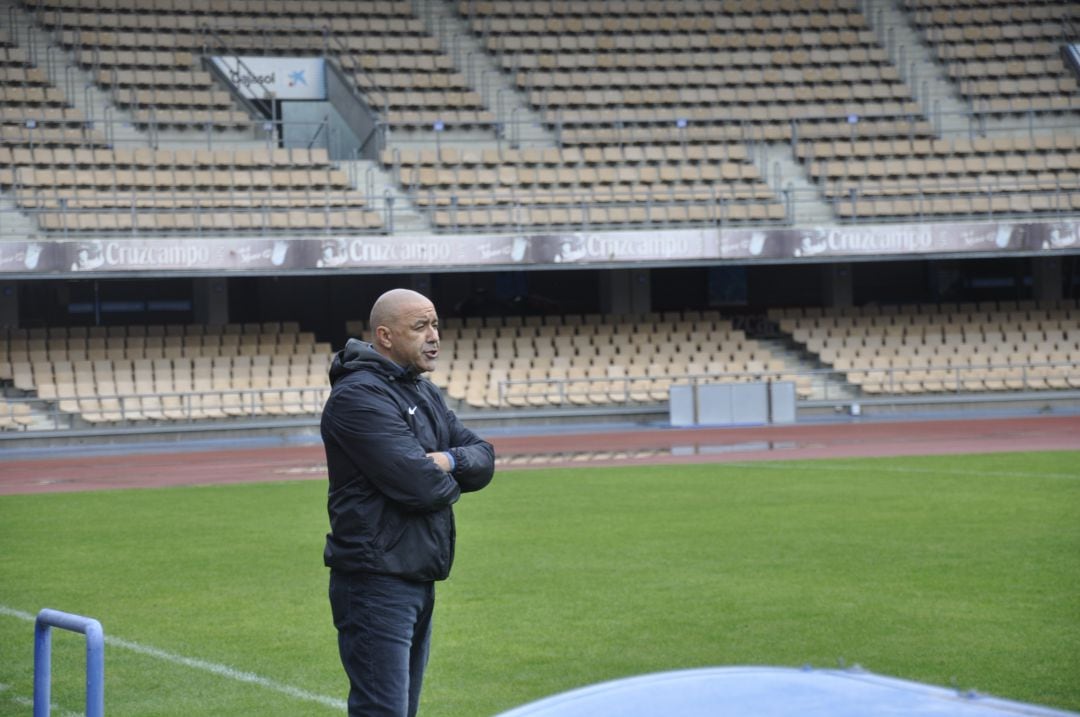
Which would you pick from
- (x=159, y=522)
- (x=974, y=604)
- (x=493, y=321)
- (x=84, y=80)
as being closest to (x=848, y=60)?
(x=493, y=321)

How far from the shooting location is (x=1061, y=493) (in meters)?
16.1

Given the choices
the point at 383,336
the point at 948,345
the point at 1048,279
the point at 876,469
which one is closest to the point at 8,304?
the point at 876,469

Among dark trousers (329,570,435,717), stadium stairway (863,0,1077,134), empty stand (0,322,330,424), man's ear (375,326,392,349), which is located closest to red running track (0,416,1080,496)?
empty stand (0,322,330,424)

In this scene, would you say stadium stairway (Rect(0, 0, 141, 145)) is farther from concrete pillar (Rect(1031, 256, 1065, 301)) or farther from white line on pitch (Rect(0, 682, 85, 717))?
white line on pitch (Rect(0, 682, 85, 717))

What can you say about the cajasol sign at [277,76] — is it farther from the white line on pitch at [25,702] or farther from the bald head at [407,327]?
the bald head at [407,327]

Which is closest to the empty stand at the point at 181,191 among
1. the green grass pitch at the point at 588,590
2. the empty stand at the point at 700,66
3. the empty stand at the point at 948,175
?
the empty stand at the point at 700,66

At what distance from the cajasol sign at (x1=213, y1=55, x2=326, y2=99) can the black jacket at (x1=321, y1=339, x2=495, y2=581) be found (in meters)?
33.0

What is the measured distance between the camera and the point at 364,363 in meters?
5.18

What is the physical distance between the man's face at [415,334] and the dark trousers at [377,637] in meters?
0.79

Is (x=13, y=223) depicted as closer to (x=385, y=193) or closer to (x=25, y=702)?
(x=385, y=193)

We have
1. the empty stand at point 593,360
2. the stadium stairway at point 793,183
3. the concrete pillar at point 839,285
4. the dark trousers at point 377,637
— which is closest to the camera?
the dark trousers at point 377,637

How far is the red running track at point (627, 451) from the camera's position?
848 inches

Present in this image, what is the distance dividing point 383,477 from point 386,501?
119mm

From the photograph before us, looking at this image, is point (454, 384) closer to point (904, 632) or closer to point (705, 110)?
point (705, 110)
